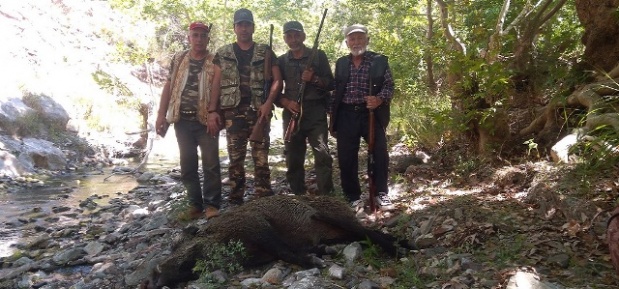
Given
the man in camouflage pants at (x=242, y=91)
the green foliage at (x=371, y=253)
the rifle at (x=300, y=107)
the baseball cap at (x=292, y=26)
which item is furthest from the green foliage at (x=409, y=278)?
the baseball cap at (x=292, y=26)

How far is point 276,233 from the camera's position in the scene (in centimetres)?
468

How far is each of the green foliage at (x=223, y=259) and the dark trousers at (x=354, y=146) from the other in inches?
78.0

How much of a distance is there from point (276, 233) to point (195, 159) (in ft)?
7.03

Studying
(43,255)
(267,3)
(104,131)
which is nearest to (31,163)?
(104,131)

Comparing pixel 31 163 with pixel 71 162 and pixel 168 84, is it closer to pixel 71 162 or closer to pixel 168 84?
pixel 71 162

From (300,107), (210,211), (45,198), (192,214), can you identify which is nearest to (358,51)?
(300,107)

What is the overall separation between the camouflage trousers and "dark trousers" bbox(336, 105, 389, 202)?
102cm

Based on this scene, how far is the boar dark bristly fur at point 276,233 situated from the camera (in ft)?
14.0

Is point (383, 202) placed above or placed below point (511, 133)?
below

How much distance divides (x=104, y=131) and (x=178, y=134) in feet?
39.1

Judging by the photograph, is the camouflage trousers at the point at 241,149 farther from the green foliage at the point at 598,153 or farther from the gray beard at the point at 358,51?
the green foliage at the point at 598,153

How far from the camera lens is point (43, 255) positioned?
579 cm

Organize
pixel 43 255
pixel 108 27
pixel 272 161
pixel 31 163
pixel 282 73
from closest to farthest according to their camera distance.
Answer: pixel 43 255, pixel 282 73, pixel 272 161, pixel 31 163, pixel 108 27

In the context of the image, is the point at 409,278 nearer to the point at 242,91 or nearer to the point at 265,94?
the point at 265,94
